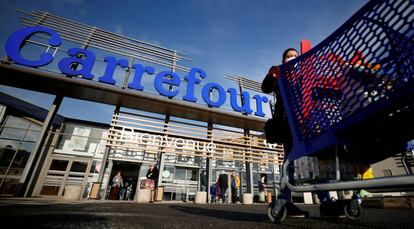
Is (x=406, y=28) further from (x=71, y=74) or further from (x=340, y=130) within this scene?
(x=71, y=74)

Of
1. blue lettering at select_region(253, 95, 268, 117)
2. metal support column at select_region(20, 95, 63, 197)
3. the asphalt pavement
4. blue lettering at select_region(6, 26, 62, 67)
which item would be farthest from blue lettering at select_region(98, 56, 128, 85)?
blue lettering at select_region(253, 95, 268, 117)

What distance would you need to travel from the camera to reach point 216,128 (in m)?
10.4

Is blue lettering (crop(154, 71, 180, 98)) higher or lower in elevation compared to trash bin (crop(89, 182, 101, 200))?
higher

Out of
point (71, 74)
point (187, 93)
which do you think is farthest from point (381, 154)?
point (71, 74)

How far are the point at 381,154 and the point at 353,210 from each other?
76cm

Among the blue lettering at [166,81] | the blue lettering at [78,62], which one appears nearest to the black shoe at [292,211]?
the blue lettering at [166,81]

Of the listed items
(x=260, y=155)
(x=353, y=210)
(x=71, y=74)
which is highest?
(x=71, y=74)

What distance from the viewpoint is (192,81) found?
9.98m

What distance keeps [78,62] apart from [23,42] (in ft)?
7.00

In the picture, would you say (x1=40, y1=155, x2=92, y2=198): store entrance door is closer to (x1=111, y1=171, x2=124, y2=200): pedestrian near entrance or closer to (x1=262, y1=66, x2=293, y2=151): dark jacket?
(x1=111, y1=171, x2=124, y2=200): pedestrian near entrance

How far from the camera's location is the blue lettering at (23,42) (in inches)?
291

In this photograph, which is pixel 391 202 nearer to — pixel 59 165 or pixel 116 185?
pixel 116 185

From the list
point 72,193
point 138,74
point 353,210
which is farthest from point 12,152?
point 353,210

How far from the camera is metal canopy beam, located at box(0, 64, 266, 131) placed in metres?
7.41
